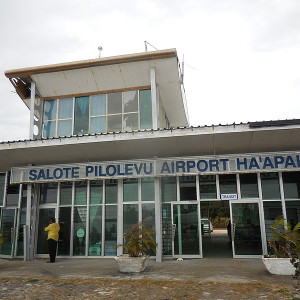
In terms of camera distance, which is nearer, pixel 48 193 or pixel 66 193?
pixel 66 193

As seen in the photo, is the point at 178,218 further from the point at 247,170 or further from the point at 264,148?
the point at 264,148

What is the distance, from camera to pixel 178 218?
10883 mm

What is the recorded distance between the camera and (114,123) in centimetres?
1267

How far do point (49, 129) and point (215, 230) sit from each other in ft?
75.6

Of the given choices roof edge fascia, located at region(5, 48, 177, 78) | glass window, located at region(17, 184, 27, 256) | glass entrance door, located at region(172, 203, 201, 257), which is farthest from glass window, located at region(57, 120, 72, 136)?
glass entrance door, located at region(172, 203, 201, 257)

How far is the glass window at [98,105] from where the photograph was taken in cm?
1287

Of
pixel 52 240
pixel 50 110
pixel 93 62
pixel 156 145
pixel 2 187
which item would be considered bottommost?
pixel 52 240

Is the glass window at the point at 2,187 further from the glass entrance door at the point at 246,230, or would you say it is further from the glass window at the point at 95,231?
the glass entrance door at the point at 246,230

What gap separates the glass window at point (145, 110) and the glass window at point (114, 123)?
95cm

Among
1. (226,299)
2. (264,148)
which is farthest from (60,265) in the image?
(264,148)

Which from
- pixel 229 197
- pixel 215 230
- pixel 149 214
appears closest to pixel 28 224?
pixel 149 214

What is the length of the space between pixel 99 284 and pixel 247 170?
5857mm

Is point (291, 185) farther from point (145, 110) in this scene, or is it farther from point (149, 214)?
point (145, 110)

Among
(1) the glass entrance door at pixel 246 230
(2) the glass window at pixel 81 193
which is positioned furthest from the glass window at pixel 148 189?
(1) the glass entrance door at pixel 246 230
